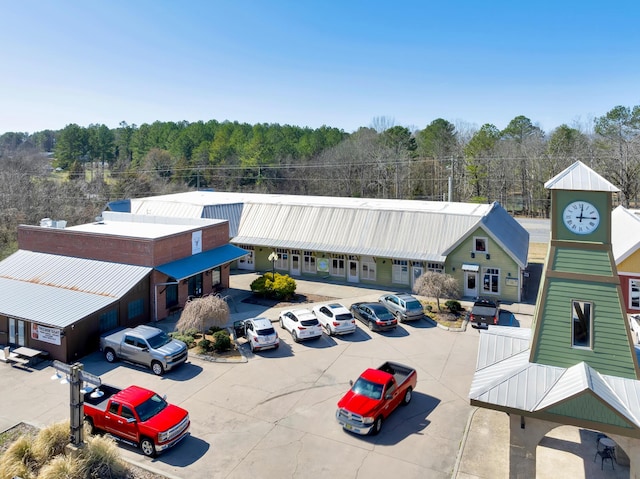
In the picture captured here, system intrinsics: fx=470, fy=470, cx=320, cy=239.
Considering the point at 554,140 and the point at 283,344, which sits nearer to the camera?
the point at 283,344

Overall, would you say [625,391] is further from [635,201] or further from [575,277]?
[635,201]

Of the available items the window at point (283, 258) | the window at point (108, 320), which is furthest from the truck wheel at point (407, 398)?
the window at point (283, 258)

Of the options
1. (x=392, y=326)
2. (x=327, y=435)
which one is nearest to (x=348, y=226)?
(x=392, y=326)

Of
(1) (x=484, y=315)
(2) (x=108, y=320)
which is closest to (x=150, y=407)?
(2) (x=108, y=320)

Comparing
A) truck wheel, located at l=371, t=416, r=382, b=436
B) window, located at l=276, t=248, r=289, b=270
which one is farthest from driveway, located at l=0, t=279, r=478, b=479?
window, located at l=276, t=248, r=289, b=270

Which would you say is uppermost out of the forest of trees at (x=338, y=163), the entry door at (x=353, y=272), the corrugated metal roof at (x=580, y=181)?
the forest of trees at (x=338, y=163)

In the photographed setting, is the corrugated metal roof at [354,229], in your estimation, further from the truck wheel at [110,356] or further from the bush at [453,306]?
the truck wheel at [110,356]
